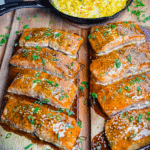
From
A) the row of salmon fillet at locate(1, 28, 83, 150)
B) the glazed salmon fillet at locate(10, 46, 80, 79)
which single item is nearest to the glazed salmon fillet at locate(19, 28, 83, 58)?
the row of salmon fillet at locate(1, 28, 83, 150)

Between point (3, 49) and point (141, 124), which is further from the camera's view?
point (3, 49)

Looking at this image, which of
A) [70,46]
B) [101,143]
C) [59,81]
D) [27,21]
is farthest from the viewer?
[27,21]

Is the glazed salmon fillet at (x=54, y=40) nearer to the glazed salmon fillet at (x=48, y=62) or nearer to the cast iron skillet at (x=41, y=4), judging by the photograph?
the glazed salmon fillet at (x=48, y=62)

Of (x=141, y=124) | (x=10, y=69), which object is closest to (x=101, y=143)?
(x=141, y=124)

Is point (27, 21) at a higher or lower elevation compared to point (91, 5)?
lower

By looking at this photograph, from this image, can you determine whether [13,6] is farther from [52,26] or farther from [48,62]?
[48,62]

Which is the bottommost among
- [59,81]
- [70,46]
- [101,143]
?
[101,143]

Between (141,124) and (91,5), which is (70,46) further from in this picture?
(141,124)

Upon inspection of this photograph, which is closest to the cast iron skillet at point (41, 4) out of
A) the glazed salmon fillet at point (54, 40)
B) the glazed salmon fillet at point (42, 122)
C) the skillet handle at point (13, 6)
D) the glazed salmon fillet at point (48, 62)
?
the skillet handle at point (13, 6)
